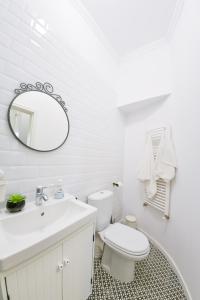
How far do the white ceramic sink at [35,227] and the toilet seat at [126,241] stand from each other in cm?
46

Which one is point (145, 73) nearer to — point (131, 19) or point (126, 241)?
point (131, 19)

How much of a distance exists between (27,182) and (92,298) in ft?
3.66

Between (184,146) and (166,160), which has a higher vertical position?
(184,146)

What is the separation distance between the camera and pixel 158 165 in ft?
5.39

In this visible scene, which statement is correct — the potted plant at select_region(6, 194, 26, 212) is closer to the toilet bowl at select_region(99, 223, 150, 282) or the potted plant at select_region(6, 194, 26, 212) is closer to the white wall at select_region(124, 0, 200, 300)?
the toilet bowl at select_region(99, 223, 150, 282)

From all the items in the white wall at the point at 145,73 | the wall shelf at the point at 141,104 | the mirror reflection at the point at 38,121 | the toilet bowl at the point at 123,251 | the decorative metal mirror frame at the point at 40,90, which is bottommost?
the toilet bowl at the point at 123,251

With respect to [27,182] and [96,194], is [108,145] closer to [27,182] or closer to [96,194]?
[96,194]

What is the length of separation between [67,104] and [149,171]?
132 cm

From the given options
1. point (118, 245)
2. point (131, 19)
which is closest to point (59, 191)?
point (118, 245)

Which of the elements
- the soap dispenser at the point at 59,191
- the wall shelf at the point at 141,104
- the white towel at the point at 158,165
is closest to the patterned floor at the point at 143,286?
the white towel at the point at 158,165

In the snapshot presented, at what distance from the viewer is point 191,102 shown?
47.9 inches

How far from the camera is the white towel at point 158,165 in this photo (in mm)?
1527

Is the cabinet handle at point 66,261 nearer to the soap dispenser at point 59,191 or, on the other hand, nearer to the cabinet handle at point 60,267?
the cabinet handle at point 60,267

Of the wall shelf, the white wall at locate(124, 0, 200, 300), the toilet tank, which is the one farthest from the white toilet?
the wall shelf
